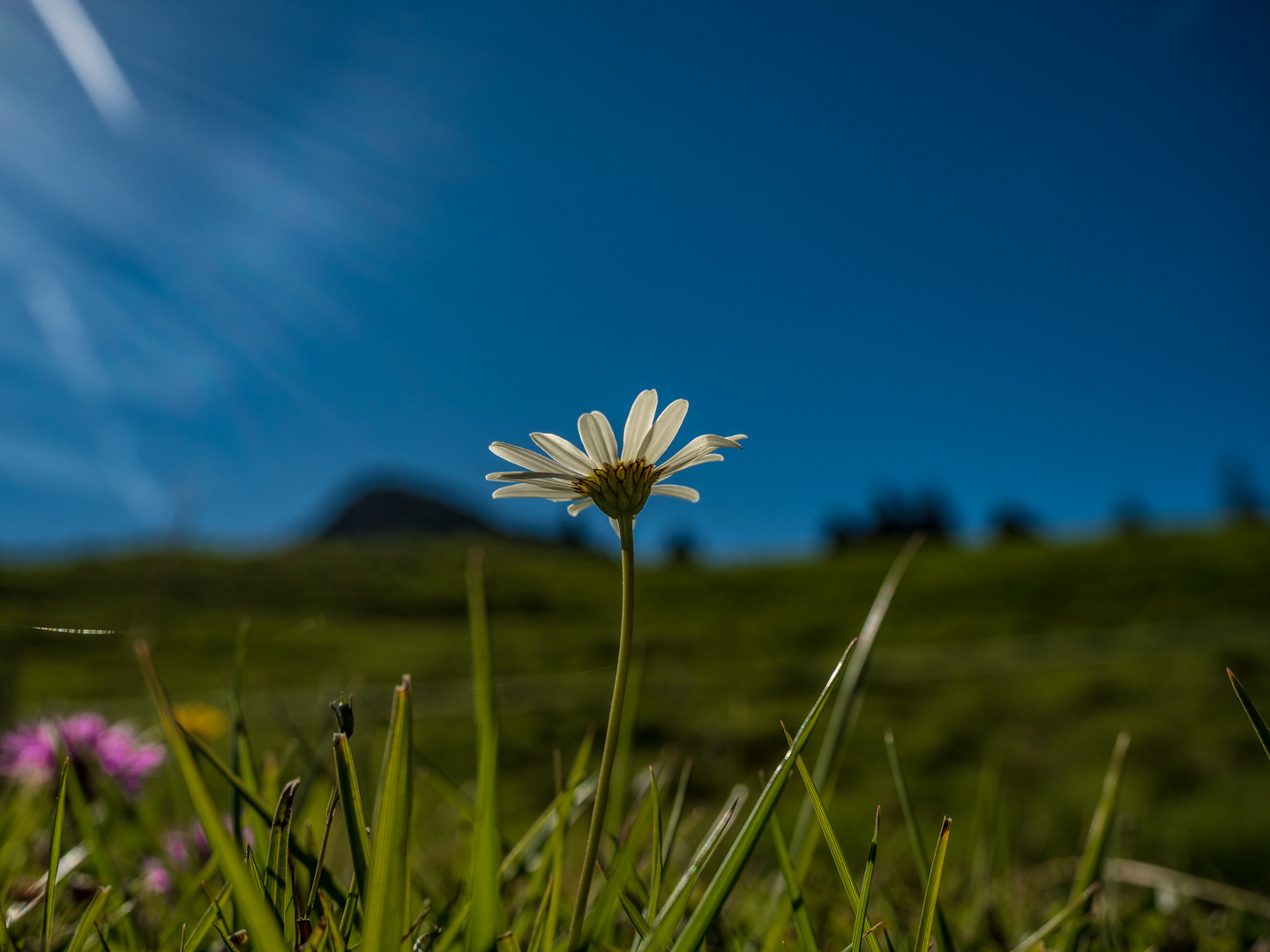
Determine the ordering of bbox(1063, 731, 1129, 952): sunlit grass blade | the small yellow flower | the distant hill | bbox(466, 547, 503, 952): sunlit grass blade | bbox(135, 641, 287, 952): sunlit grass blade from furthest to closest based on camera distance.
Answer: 1. the distant hill
2. the small yellow flower
3. bbox(1063, 731, 1129, 952): sunlit grass blade
4. bbox(466, 547, 503, 952): sunlit grass blade
5. bbox(135, 641, 287, 952): sunlit grass blade

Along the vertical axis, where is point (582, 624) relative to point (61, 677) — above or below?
above

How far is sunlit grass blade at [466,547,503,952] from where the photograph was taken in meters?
0.31

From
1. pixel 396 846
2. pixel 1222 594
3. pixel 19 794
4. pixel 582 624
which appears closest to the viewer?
pixel 396 846

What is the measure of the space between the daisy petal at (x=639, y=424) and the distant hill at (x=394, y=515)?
27.1 meters

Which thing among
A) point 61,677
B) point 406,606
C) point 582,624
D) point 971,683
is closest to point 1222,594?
point 971,683

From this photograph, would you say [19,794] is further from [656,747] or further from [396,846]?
[656,747]

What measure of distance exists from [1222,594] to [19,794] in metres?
7.20

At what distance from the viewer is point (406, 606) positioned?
32.1 ft

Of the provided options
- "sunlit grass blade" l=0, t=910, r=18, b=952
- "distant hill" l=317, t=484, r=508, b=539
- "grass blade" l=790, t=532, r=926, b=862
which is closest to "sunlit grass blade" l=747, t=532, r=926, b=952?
"grass blade" l=790, t=532, r=926, b=862

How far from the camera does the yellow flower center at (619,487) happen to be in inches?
13.6

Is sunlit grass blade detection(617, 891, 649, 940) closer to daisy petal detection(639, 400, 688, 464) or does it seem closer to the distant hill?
daisy petal detection(639, 400, 688, 464)

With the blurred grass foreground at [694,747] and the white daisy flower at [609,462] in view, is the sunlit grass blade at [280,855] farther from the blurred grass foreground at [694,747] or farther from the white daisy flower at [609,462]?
the white daisy flower at [609,462]

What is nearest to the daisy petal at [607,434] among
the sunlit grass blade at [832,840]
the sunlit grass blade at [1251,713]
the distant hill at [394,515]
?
the sunlit grass blade at [832,840]

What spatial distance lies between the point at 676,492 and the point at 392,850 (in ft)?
0.60
